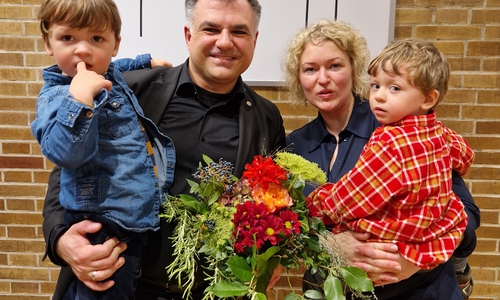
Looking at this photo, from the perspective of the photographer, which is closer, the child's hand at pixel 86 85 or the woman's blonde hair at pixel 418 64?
the child's hand at pixel 86 85

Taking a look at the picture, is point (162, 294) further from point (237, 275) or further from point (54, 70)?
point (54, 70)

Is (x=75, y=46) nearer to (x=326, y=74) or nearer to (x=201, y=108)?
(x=201, y=108)

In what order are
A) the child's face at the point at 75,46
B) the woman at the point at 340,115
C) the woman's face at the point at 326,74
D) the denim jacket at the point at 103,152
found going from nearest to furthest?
the denim jacket at the point at 103,152 < the child's face at the point at 75,46 < the woman at the point at 340,115 < the woman's face at the point at 326,74

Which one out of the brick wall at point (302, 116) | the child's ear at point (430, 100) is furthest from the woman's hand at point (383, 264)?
the brick wall at point (302, 116)

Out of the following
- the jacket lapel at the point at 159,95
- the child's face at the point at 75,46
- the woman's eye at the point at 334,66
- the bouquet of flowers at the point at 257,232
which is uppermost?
the child's face at the point at 75,46

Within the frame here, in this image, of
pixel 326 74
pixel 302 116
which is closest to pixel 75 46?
pixel 326 74

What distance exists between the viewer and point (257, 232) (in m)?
1.14

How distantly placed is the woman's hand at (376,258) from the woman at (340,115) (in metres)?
0.10

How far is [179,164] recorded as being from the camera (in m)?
1.66

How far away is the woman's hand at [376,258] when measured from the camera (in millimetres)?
1405

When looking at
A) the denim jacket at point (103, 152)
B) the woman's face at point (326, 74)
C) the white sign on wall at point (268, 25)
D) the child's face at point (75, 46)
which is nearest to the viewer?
the denim jacket at point (103, 152)

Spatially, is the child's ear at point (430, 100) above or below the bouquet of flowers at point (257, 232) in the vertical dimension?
above

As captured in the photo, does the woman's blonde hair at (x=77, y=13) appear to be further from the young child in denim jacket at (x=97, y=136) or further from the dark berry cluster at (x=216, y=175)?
the dark berry cluster at (x=216, y=175)

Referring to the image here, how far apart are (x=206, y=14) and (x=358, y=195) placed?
35.4 inches
